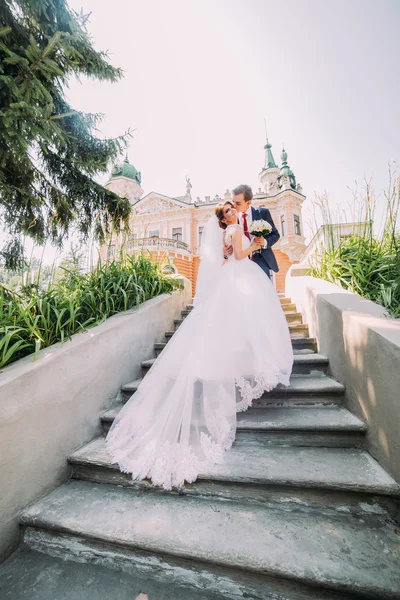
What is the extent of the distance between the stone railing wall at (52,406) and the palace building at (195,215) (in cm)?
1509

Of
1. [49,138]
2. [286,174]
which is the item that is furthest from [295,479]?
[286,174]

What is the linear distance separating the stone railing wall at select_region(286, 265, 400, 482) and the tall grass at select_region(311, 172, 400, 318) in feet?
0.80

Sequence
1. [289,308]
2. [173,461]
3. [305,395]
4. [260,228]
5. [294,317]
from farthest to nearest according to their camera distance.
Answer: [289,308]
[294,317]
[260,228]
[305,395]
[173,461]

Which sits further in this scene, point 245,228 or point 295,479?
point 245,228

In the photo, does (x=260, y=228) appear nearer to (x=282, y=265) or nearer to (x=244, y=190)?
(x=244, y=190)

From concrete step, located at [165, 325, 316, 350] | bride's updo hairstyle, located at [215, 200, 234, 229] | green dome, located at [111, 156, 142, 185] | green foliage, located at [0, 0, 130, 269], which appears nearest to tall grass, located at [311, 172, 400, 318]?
concrete step, located at [165, 325, 316, 350]

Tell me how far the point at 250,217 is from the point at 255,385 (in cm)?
197

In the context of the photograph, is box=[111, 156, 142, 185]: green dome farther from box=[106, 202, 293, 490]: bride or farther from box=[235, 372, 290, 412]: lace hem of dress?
box=[235, 372, 290, 412]: lace hem of dress

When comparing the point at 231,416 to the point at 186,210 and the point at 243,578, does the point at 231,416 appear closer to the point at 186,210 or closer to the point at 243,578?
the point at 243,578

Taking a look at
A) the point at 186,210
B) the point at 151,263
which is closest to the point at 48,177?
the point at 151,263

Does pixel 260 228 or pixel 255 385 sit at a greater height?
pixel 260 228

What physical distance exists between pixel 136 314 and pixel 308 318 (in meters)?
2.08

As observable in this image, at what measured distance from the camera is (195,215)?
2116 cm

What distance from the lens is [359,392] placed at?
5.98 feet
